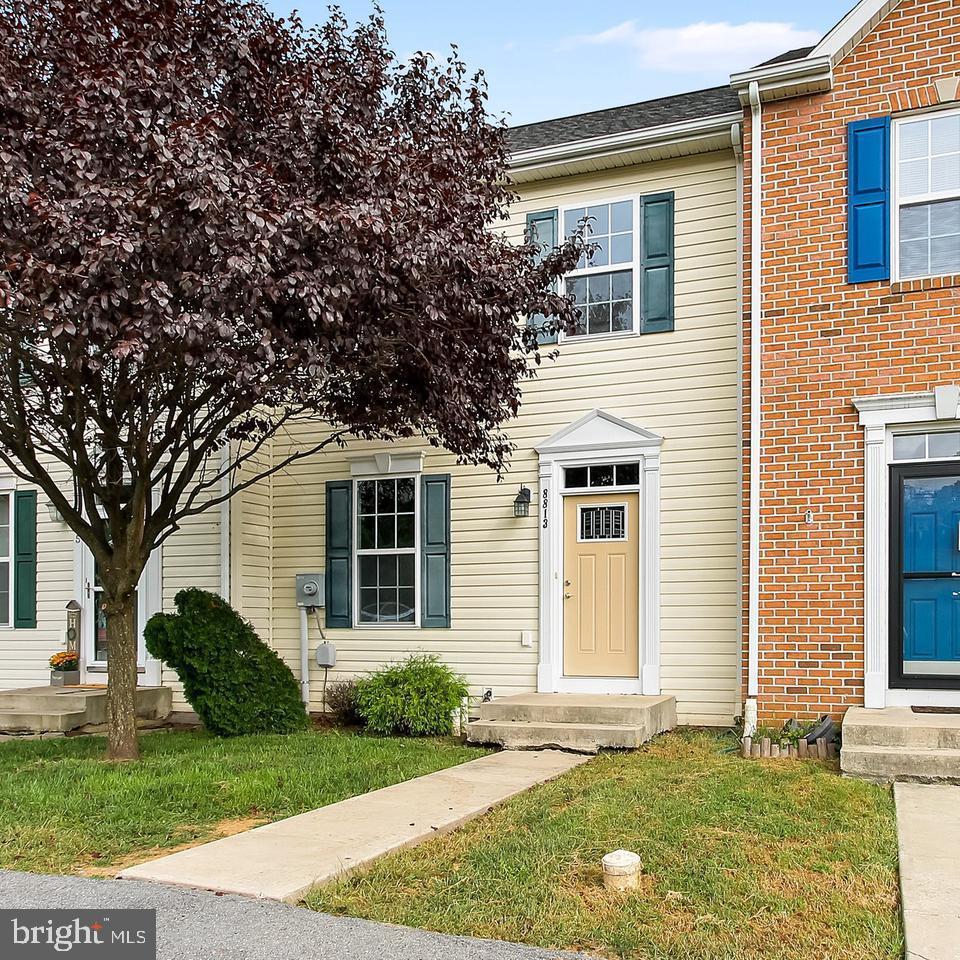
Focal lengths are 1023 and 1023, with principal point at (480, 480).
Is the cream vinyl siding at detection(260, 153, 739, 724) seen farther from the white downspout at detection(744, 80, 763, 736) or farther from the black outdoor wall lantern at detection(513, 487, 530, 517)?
the white downspout at detection(744, 80, 763, 736)

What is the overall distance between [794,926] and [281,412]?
337 inches

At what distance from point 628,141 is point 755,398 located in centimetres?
280

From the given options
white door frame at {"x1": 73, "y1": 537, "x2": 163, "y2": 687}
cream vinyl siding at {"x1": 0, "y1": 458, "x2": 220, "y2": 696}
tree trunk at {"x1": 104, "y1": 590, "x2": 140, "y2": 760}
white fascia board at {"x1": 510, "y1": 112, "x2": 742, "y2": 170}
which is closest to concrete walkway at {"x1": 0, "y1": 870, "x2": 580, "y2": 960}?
tree trunk at {"x1": 104, "y1": 590, "x2": 140, "y2": 760}

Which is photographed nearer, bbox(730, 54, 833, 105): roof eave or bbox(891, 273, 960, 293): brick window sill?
bbox(891, 273, 960, 293): brick window sill

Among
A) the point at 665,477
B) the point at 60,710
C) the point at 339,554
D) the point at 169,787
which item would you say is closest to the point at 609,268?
the point at 665,477

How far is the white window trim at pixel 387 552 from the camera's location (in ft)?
35.0

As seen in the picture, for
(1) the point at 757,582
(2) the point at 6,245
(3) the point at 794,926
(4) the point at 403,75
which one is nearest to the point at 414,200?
(4) the point at 403,75

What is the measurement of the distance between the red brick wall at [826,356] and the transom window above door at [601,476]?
130 cm

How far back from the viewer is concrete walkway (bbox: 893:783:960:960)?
3959 mm

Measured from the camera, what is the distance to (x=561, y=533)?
9.95 meters

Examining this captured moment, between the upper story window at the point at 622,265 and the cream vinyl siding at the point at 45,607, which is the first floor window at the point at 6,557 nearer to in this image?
the cream vinyl siding at the point at 45,607

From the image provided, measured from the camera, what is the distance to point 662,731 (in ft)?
29.2

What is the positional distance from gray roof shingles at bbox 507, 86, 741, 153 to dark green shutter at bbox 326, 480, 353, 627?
4.06m

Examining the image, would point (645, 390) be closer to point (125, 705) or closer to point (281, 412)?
point (281, 412)
